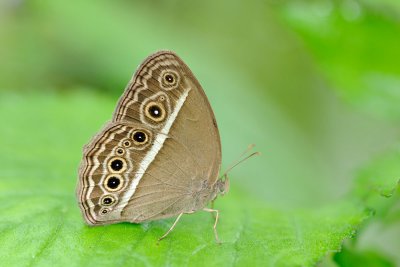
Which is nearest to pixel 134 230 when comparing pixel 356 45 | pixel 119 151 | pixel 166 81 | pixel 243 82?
pixel 119 151

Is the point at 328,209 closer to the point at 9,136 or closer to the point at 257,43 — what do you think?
the point at 9,136

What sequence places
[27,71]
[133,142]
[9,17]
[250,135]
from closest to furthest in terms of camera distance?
[133,142], [250,135], [27,71], [9,17]

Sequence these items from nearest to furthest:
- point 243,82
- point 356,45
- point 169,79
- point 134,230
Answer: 1. point 134,230
2. point 169,79
3. point 356,45
4. point 243,82

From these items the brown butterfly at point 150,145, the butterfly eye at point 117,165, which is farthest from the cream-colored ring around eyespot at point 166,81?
the butterfly eye at point 117,165

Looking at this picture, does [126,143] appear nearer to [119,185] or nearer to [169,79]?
[119,185]

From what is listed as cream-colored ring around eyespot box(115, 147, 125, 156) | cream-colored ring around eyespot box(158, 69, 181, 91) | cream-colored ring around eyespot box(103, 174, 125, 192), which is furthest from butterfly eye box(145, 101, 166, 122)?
cream-colored ring around eyespot box(103, 174, 125, 192)

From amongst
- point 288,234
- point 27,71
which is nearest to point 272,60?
point 27,71
